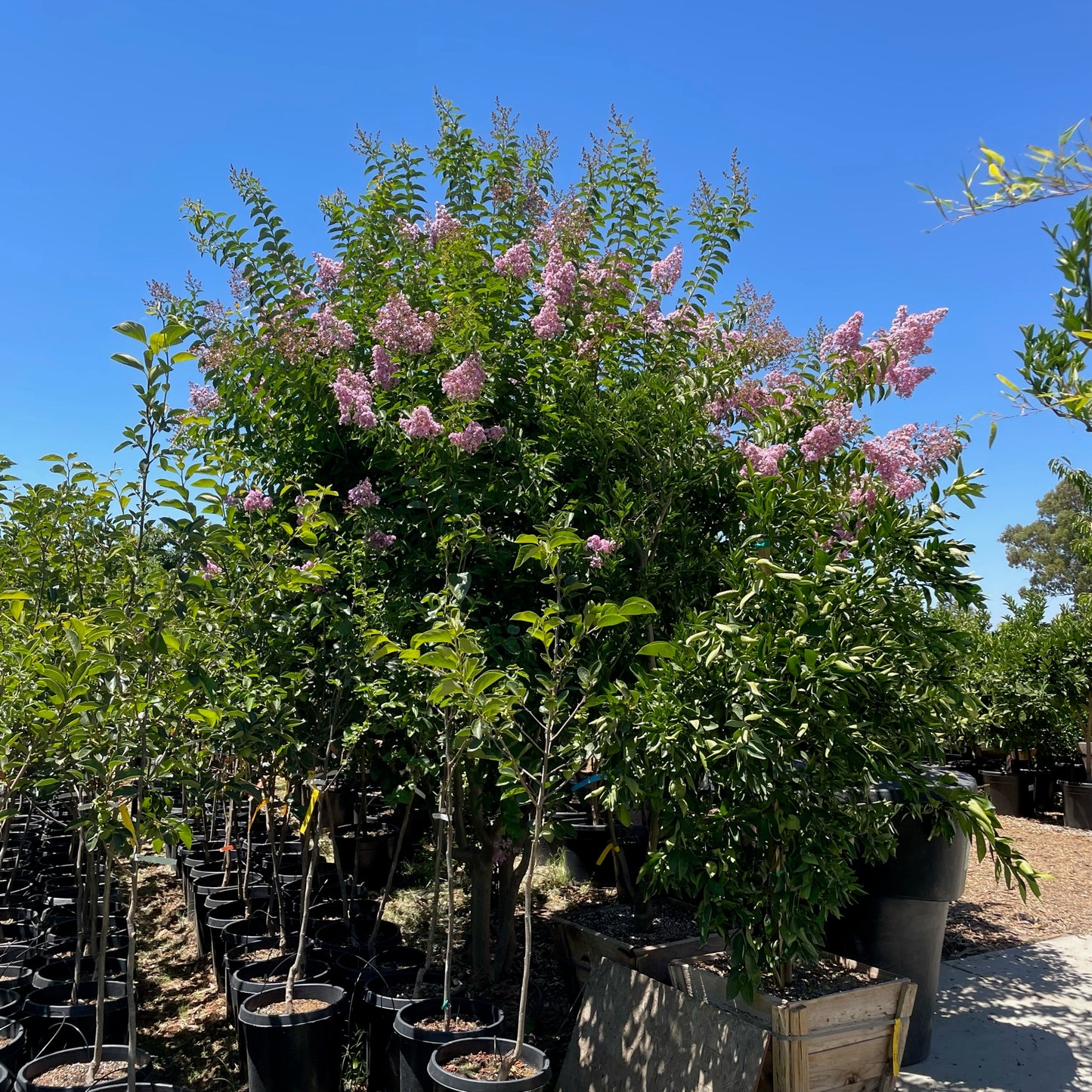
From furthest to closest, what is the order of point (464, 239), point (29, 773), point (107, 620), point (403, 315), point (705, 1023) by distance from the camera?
point (464, 239)
point (403, 315)
point (29, 773)
point (705, 1023)
point (107, 620)

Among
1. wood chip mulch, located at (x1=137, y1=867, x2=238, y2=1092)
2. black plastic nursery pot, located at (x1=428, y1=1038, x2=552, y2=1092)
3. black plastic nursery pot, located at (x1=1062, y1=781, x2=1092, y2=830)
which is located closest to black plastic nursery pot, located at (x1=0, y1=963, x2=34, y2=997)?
wood chip mulch, located at (x1=137, y1=867, x2=238, y2=1092)

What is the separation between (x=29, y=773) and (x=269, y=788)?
1131mm

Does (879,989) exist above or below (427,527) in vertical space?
below

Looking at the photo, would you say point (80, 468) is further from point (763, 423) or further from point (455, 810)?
point (763, 423)

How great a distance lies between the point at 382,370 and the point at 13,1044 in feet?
9.65

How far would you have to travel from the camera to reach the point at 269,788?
418 centimetres

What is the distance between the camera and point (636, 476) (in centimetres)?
395

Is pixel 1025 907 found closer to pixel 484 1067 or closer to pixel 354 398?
pixel 484 1067

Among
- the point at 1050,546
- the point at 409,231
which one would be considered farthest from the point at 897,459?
the point at 1050,546

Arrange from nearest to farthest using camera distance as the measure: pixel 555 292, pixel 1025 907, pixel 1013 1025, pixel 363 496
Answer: pixel 363 496
pixel 555 292
pixel 1013 1025
pixel 1025 907

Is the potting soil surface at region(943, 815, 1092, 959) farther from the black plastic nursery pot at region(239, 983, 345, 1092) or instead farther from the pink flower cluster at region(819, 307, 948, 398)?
the black plastic nursery pot at region(239, 983, 345, 1092)

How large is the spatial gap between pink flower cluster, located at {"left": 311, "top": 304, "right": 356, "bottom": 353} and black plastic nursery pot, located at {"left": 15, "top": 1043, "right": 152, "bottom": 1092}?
296cm

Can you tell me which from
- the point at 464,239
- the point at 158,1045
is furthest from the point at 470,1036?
the point at 464,239

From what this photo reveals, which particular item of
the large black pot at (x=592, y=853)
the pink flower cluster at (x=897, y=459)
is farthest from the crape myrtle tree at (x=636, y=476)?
the large black pot at (x=592, y=853)
